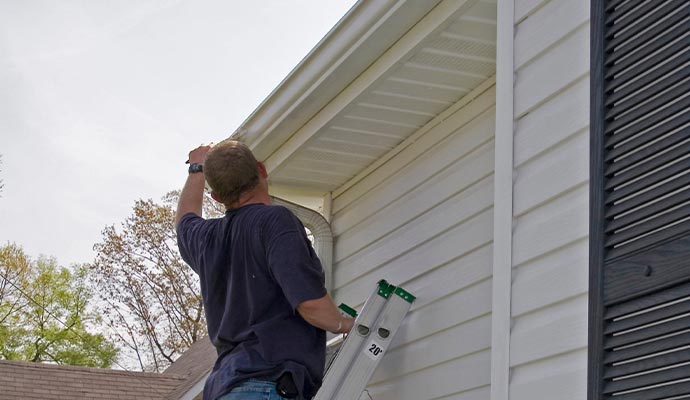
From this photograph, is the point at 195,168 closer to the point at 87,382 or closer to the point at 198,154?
the point at 198,154

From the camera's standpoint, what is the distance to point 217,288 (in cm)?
381

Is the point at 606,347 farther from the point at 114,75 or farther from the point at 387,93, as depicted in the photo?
the point at 114,75

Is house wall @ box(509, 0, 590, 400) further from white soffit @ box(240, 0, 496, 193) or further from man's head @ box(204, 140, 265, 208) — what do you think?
man's head @ box(204, 140, 265, 208)

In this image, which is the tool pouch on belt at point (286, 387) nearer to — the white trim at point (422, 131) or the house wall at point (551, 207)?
the house wall at point (551, 207)

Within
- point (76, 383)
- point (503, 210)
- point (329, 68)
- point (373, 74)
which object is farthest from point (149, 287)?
point (503, 210)

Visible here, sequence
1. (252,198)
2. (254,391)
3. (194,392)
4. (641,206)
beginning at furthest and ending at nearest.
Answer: (194,392), (252,198), (254,391), (641,206)

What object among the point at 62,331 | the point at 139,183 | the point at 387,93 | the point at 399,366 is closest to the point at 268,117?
the point at 387,93

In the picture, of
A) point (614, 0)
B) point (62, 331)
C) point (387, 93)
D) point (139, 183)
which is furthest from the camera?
point (139, 183)

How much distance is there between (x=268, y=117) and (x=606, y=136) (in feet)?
8.66

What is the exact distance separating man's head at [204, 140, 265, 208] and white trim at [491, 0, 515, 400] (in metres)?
1.02

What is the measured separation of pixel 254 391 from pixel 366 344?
749mm

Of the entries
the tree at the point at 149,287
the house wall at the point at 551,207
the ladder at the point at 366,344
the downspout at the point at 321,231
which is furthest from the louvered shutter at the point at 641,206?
the tree at the point at 149,287

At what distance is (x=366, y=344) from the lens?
13.5 feet

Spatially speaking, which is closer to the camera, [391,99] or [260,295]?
[260,295]
